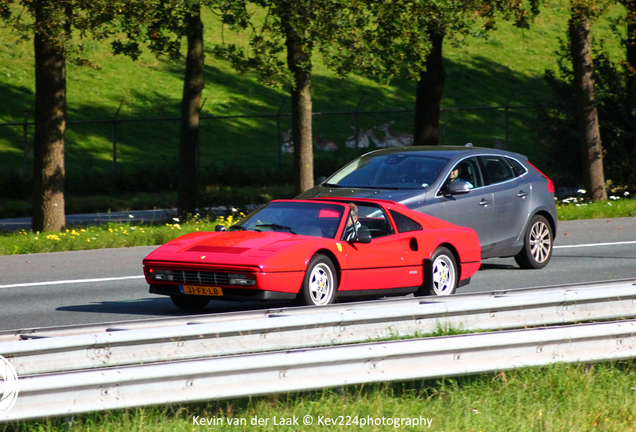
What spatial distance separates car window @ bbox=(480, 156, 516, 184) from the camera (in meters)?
12.7

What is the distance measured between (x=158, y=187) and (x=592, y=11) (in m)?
16.5

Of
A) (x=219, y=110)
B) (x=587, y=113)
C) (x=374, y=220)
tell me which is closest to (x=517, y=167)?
(x=374, y=220)

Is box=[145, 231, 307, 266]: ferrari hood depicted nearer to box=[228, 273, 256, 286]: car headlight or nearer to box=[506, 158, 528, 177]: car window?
box=[228, 273, 256, 286]: car headlight

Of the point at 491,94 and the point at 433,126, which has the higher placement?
the point at 491,94

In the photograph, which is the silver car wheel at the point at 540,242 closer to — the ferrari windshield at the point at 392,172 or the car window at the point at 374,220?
the ferrari windshield at the point at 392,172

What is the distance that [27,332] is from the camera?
5.66 meters

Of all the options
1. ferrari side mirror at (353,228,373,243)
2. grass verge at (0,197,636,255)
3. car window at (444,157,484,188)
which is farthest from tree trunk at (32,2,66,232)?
ferrari side mirror at (353,228,373,243)

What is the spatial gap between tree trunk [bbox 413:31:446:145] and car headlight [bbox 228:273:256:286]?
15675 mm

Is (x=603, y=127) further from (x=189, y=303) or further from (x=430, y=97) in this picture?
(x=189, y=303)

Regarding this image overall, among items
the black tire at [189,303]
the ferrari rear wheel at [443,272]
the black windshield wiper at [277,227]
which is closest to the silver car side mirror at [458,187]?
the ferrari rear wheel at [443,272]

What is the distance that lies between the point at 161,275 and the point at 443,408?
14.1ft

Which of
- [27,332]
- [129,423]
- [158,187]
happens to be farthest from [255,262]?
[158,187]

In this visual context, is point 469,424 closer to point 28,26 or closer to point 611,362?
point 611,362

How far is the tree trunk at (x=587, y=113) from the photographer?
22188mm
